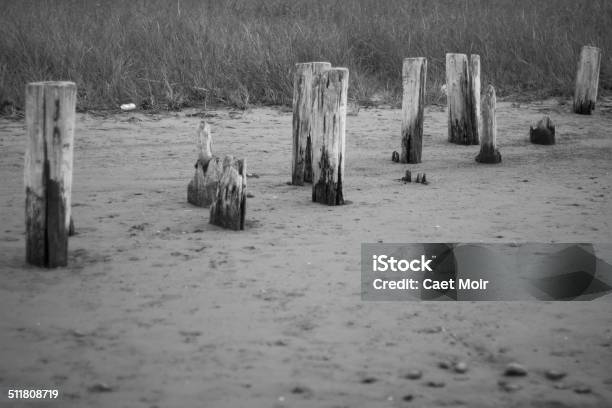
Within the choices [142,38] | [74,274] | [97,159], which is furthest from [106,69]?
[74,274]

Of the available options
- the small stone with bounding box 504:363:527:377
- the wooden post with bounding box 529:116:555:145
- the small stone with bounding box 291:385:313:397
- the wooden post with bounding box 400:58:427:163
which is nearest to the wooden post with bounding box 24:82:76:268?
the small stone with bounding box 291:385:313:397

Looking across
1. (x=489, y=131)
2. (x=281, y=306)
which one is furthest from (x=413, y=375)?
(x=489, y=131)

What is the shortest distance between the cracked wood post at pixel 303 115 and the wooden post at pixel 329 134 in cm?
19

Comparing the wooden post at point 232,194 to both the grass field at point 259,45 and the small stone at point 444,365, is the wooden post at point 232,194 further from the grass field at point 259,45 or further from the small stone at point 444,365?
the grass field at point 259,45

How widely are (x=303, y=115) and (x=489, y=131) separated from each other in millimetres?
2518

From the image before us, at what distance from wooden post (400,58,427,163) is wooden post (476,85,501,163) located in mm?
664

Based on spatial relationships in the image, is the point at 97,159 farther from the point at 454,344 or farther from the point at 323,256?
the point at 454,344

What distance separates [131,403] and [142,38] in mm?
9352

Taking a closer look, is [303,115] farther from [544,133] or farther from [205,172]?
[544,133]

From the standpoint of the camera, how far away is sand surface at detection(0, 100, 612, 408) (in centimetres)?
349

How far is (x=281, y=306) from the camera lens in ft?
14.4

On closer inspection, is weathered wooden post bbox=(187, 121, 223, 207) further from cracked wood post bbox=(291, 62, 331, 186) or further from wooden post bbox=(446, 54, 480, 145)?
wooden post bbox=(446, 54, 480, 145)

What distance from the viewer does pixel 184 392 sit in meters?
3.39

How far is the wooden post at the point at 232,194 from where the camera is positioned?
18.8 feet
